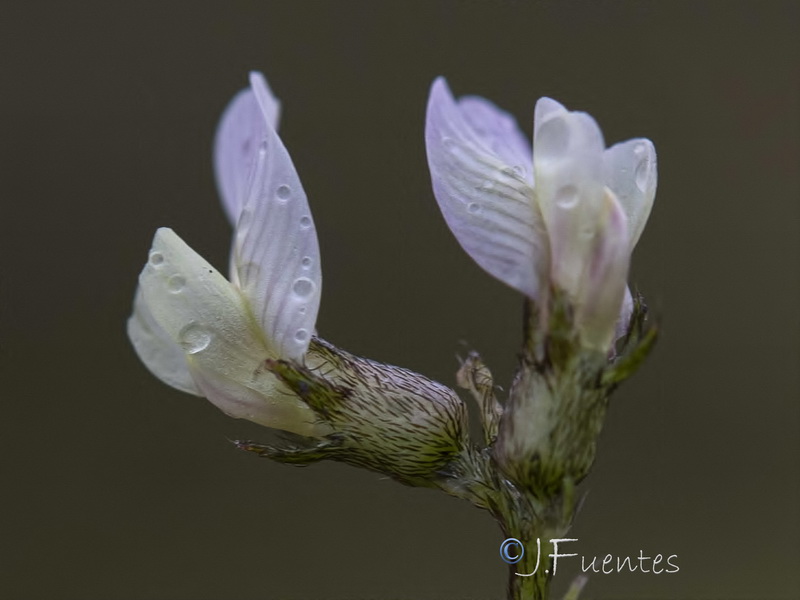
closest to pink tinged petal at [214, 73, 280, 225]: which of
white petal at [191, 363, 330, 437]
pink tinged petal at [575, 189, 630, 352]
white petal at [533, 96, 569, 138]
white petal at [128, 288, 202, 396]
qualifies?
white petal at [128, 288, 202, 396]

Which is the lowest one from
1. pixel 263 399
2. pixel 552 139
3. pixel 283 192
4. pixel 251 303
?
pixel 263 399

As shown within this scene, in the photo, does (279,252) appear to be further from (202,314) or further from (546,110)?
(546,110)

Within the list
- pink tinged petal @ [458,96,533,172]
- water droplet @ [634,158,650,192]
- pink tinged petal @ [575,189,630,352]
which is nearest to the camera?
pink tinged petal @ [575,189,630,352]

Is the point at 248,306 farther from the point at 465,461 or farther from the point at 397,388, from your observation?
the point at 465,461

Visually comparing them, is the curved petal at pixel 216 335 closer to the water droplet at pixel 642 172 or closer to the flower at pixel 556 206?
the flower at pixel 556 206

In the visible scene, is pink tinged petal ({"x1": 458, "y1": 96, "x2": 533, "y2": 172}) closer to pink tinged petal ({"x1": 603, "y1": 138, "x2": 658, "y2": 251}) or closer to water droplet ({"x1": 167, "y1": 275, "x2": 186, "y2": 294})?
pink tinged petal ({"x1": 603, "y1": 138, "x2": 658, "y2": 251})

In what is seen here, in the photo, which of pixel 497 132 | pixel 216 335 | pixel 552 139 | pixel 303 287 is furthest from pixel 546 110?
pixel 216 335

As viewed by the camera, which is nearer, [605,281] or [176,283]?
[605,281]
